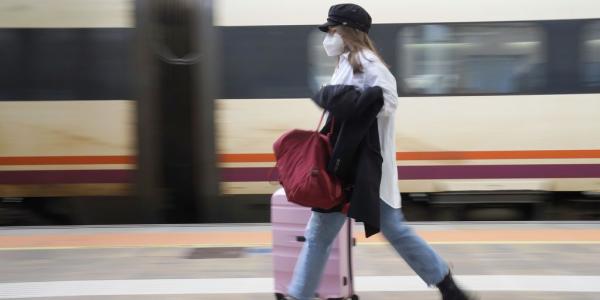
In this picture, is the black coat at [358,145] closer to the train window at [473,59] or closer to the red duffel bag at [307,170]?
the red duffel bag at [307,170]

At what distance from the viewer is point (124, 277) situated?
4.42 metres

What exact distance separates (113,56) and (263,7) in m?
1.64

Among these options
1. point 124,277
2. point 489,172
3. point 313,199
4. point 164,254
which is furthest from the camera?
point 489,172

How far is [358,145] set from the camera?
10.1 feet

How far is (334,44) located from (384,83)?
0.32 m

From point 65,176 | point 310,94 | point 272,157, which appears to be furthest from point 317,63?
point 65,176

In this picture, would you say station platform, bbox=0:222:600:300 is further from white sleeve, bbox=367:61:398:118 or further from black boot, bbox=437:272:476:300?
white sleeve, bbox=367:61:398:118

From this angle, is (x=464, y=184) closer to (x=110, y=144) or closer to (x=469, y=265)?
(x=469, y=265)

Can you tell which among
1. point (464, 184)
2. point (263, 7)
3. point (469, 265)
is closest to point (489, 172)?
point (464, 184)

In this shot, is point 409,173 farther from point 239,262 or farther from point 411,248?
point 411,248

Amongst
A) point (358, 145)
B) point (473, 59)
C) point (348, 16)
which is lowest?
point (358, 145)

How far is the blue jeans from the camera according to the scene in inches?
127

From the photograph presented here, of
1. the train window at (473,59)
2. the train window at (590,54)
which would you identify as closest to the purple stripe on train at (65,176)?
the train window at (473,59)

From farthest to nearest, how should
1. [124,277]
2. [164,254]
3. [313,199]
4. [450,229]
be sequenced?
[450,229] → [164,254] → [124,277] → [313,199]
